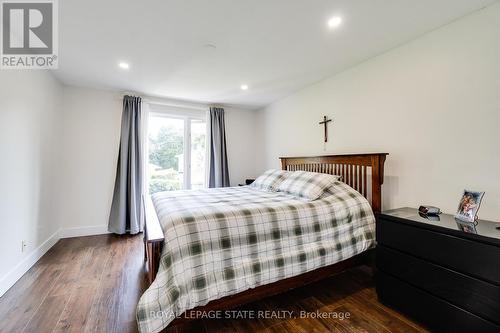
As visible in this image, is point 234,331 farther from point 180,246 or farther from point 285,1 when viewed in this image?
point 285,1

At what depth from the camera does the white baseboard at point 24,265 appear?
193 centimetres

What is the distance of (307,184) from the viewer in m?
2.35

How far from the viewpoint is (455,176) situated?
1.82 m

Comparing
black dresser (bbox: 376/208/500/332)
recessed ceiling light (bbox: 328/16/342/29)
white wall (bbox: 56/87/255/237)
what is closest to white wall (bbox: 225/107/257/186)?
white wall (bbox: 56/87/255/237)

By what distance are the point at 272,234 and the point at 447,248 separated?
3.77 ft

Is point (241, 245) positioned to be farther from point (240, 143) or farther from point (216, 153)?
point (240, 143)

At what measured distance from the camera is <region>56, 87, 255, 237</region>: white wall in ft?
11.0

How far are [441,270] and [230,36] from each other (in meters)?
2.48

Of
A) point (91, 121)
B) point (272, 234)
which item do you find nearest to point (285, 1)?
point (272, 234)

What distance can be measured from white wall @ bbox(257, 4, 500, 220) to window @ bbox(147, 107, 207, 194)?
2.54m

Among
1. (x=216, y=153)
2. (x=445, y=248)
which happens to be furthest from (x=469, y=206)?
(x=216, y=153)

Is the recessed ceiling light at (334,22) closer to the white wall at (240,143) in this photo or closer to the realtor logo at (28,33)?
the realtor logo at (28,33)

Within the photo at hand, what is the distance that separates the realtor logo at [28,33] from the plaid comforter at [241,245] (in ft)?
6.01

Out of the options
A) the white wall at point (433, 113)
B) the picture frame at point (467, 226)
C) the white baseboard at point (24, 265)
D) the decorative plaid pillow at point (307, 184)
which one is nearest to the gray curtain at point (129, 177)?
the white baseboard at point (24, 265)
